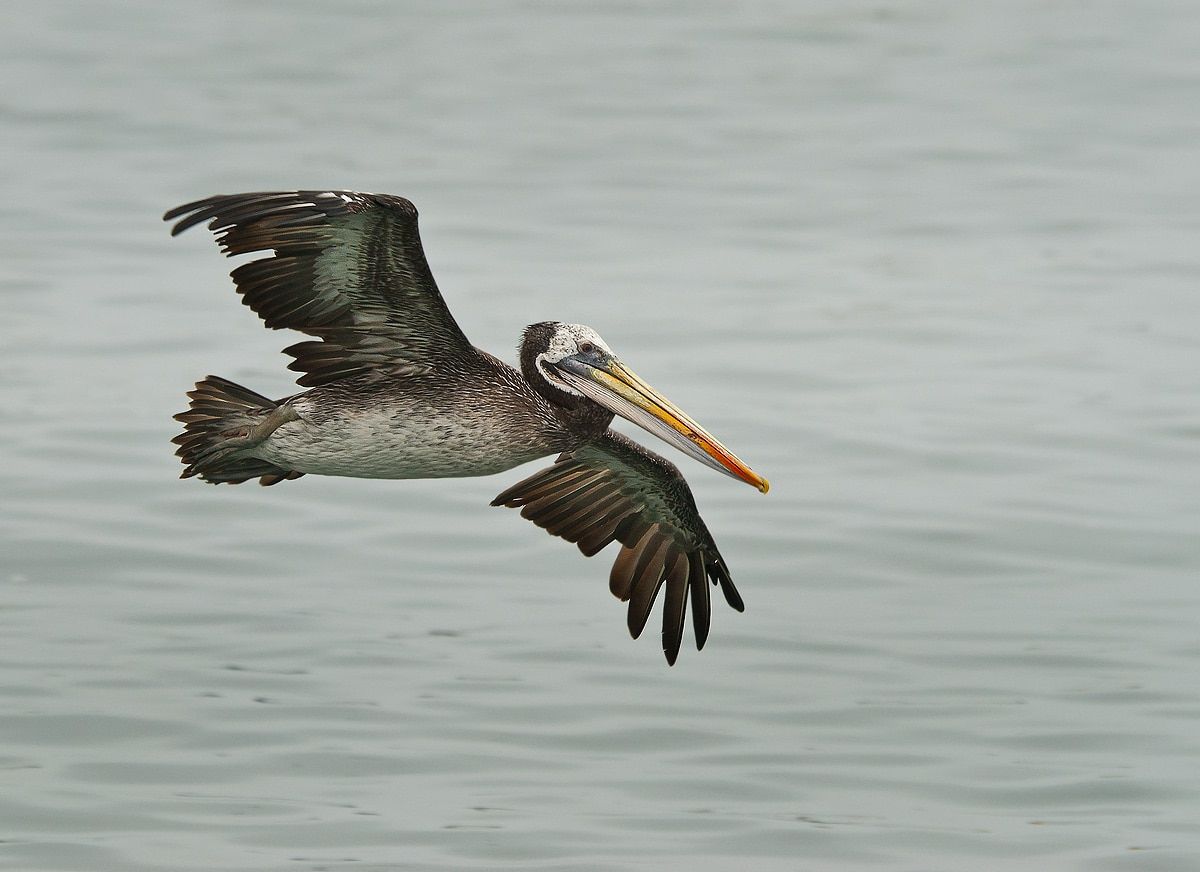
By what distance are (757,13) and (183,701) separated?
80.1 ft

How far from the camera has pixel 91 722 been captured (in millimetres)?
10820

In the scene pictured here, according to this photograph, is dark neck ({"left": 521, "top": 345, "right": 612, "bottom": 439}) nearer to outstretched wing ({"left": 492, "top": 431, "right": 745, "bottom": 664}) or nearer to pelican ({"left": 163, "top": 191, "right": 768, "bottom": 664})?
pelican ({"left": 163, "top": 191, "right": 768, "bottom": 664})

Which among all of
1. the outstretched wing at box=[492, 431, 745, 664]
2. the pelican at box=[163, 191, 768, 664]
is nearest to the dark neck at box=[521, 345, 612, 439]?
the pelican at box=[163, 191, 768, 664]

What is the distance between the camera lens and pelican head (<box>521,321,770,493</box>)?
9539 millimetres

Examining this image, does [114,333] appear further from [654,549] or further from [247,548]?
[654,549]

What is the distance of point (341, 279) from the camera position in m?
9.21

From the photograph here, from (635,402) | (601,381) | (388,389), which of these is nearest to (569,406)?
(601,381)

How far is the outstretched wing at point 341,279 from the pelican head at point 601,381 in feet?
1.39

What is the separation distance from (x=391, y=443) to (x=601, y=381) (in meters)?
0.95

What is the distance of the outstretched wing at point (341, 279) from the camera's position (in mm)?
8742

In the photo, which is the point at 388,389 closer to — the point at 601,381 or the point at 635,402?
the point at 601,381

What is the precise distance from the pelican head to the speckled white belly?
1.30ft

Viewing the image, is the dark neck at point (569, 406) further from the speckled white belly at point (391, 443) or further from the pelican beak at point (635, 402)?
the speckled white belly at point (391, 443)

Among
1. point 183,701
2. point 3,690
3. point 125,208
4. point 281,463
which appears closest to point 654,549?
point 281,463
